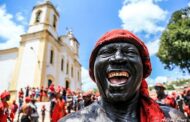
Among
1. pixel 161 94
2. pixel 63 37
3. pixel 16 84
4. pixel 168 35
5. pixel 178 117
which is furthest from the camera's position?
pixel 63 37

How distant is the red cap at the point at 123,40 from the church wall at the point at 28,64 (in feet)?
84.8

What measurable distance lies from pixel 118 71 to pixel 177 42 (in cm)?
2189

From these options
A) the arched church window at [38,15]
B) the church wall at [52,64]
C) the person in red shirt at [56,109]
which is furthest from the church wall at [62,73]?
the person in red shirt at [56,109]

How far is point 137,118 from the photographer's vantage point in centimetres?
144

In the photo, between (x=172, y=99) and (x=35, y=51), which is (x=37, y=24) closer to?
(x=35, y=51)

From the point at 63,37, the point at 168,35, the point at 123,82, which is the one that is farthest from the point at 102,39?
the point at 63,37

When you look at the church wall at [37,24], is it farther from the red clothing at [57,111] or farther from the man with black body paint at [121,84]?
the man with black body paint at [121,84]

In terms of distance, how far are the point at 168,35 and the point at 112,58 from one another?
76.1ft

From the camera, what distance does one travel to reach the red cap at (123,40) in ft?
4.83

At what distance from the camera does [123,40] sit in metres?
1.49

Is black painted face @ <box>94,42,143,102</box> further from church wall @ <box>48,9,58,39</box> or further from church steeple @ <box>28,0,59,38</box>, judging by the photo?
church wall @ <box>48,9,58,39</box>

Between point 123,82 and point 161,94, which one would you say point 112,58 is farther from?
point 161,94

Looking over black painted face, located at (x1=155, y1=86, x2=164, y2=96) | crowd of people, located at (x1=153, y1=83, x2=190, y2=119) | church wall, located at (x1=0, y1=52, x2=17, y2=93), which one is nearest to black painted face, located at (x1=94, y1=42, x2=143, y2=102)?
crowd of people, located at (x1=153, y1=83, x2=190, y2=119)

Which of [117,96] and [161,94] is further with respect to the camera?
[161,94]
